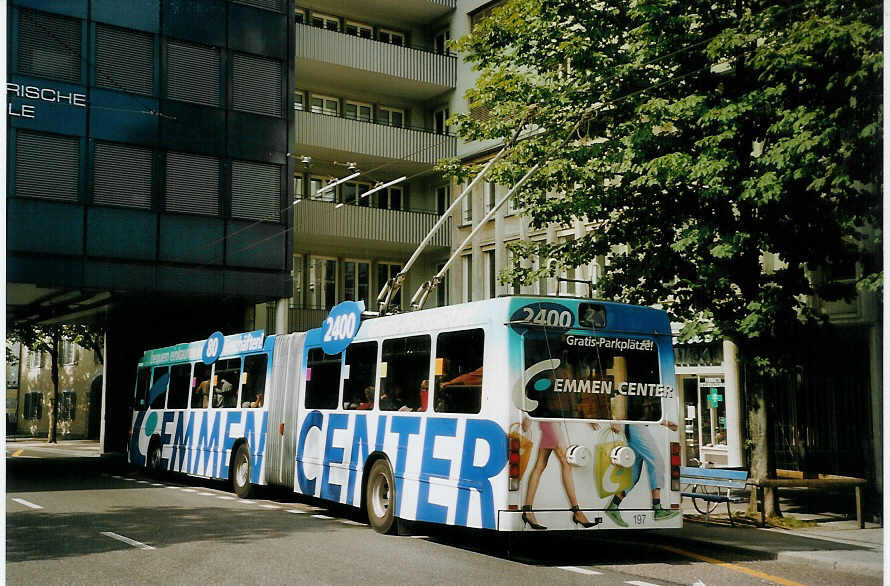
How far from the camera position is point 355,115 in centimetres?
3569

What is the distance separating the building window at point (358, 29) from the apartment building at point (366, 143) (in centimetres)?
3

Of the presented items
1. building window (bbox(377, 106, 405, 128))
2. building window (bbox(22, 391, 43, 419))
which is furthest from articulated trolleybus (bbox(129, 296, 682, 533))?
building window (bbox(22, 391, 43, 419))

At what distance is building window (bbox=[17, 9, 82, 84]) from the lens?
23406mm

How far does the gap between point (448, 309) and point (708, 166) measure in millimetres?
4475

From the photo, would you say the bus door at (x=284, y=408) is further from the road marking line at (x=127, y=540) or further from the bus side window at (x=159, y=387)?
the bus side window at (x=159, y=387)

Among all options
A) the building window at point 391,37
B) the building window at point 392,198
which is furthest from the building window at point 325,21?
the building window at point 392,198

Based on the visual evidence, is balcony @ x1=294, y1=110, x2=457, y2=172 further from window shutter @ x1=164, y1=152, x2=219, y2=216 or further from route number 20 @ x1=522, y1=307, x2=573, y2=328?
route number 20 @ x1=522, y1=307, x2=573, y2=328

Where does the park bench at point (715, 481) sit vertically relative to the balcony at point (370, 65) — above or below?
below

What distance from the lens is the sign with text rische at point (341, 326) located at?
14.5 metres

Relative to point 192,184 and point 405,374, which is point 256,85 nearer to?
point 192,184

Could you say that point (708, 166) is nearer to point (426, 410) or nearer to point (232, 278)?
point (426, 410)

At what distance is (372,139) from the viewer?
111 feet

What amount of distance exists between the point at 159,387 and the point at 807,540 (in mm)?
14791

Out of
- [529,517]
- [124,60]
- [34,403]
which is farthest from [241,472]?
[34,403]
